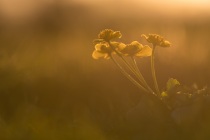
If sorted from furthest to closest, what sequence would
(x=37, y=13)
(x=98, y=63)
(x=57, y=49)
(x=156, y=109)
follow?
(x=37, y=13), (x=57, y=49), (x=98, y=63), (x=156, y=109)

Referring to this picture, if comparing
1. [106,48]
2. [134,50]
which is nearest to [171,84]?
[134,50]

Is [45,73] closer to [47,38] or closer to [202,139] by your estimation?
[202,139]

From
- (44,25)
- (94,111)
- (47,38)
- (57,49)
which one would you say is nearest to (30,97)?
(94,111)

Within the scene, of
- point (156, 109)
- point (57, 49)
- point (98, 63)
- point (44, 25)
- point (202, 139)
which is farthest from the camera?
point (44, 25)

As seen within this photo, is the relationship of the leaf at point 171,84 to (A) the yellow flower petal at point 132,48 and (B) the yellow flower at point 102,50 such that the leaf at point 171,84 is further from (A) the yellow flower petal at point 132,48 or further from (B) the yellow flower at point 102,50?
(B) the yellow flower at point 102,50

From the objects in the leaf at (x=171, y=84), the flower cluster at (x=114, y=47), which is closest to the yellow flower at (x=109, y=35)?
the flower cluster at (x=114, y=47)
